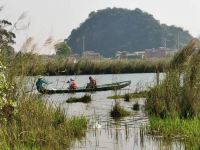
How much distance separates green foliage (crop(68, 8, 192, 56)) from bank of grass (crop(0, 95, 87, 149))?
152 meters

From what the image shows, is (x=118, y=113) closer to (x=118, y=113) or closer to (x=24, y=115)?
(x=118, y=113)

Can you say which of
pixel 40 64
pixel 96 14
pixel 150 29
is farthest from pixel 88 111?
pixel 96 14

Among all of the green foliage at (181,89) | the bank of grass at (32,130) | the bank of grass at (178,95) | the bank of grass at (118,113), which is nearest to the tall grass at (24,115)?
the bank of grass at (32,130)

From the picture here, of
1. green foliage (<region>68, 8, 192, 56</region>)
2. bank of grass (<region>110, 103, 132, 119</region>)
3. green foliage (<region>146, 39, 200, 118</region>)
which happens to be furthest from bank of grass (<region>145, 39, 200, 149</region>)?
green foliage (<region>68, 8, 192, 56</region>)

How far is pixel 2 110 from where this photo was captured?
36.7 feet

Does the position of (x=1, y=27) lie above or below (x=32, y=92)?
above

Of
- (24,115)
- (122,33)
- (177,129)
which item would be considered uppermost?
(122,33)

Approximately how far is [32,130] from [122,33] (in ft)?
561

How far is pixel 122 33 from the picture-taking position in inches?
7160

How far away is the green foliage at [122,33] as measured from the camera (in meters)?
174

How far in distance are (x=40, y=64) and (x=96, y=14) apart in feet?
587

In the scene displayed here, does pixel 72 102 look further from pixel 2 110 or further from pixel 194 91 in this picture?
pixel 2 110

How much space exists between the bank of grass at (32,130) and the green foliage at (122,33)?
498 feet

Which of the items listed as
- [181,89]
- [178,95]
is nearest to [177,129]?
[178,95]
